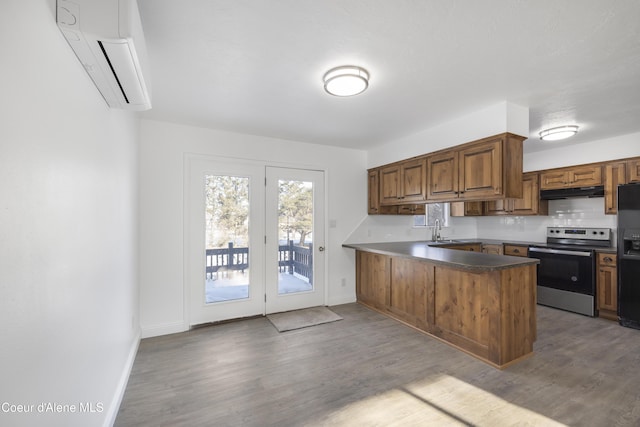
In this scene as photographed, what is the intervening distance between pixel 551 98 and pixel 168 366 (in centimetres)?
427

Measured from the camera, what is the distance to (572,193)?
13.8 feet

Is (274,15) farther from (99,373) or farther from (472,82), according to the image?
(99,373)

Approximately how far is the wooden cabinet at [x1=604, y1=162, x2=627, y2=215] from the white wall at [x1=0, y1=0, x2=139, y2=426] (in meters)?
5.59

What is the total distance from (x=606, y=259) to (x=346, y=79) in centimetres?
424

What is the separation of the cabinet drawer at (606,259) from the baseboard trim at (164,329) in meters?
5.39

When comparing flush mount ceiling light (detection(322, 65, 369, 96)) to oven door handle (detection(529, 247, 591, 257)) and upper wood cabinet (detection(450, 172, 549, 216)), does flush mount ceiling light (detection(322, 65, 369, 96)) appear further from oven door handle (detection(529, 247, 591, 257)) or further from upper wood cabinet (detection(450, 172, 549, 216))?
oven door handle (detection(529, 247, 591, 257))

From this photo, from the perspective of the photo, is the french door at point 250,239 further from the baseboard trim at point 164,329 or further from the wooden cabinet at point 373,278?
the wooden cabinet at point 373,278

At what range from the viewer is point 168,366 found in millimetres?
2584

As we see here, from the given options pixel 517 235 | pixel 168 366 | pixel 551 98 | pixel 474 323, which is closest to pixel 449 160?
pixel 551 98

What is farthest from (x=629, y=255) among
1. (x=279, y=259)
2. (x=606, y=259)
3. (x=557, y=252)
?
(x=279, y=259)

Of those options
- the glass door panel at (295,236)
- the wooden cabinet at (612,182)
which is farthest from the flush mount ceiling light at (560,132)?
the glass door panel at (295,236)

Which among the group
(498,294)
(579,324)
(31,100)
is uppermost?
(31,100)

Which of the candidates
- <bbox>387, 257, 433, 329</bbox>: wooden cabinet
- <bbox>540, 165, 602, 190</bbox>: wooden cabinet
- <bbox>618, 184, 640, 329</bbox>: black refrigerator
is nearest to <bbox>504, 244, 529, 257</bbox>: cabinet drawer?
<bbox>540, 165, 602, 190</bbox>: wooden cabinet

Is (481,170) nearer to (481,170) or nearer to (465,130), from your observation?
(481,170)
